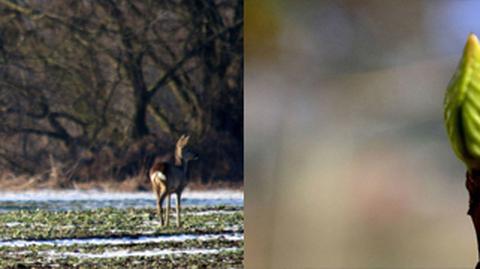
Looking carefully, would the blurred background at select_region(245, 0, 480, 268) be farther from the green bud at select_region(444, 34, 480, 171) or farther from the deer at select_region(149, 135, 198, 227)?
the green bud at select_region(444, 34, 480, 171)

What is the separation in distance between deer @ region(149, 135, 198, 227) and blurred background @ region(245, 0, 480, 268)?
0.84ft

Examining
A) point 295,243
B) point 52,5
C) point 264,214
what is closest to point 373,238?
point 295,243

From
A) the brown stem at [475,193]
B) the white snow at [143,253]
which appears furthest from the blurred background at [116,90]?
the brown stem at [475,193]

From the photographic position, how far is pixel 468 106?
57cm

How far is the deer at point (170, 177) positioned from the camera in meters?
2.04

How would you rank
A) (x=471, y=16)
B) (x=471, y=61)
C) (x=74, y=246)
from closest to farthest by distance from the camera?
(x=471, y=61), (x=74, y=246), (x=471, y=16)

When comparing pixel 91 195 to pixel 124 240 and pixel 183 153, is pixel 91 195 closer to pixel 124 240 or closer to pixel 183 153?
pixel 124 240

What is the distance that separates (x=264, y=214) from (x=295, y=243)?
17cm

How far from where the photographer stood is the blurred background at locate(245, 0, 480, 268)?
81.9 inches

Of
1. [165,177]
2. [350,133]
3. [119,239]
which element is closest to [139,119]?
[165,177]

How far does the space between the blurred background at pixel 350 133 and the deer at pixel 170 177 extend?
0.84 ft

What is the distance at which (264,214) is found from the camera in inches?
82.0

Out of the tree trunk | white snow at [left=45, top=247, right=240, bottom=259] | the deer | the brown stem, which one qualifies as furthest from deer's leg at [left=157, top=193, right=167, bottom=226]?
the brown stem

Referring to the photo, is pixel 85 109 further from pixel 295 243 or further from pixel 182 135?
pixel 295 243
